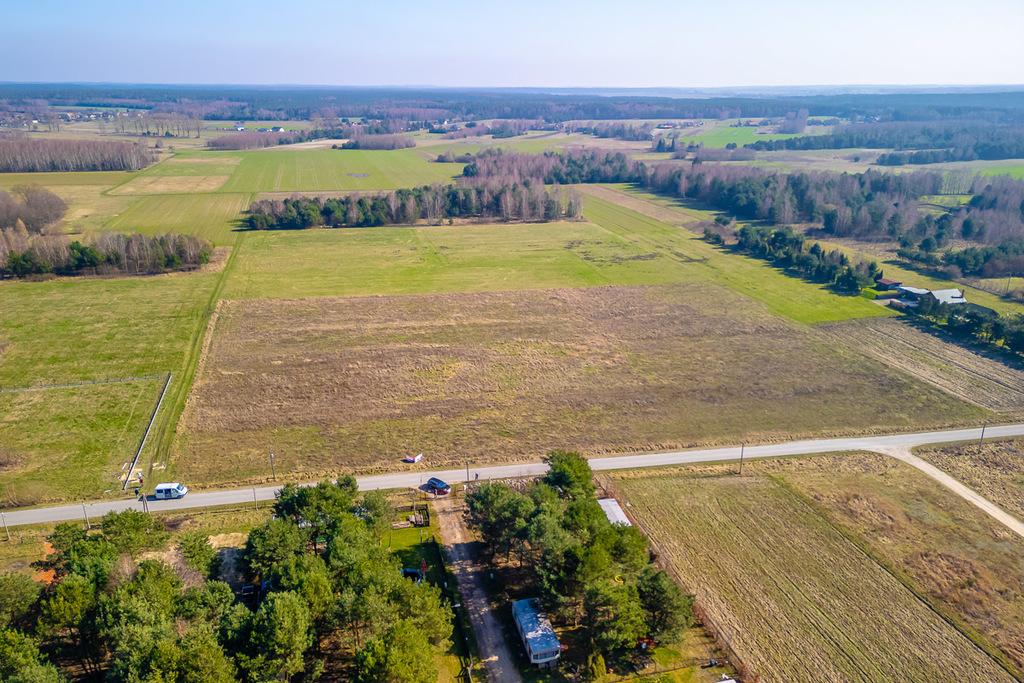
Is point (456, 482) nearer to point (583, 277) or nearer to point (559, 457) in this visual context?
point (559, 457)

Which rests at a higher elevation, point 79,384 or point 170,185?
point 170,185

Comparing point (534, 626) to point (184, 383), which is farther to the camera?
point (184, 383)

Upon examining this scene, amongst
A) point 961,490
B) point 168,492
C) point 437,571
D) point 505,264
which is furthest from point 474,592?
point 505,264

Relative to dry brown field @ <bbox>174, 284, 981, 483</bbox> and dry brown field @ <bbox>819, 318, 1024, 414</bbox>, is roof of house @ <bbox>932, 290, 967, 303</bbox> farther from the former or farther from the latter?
dry brown field @ <bbox>174, 284, 981, 483</bbox>

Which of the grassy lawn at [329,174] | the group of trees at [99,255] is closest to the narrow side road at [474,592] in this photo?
the group of trees at [99,255]

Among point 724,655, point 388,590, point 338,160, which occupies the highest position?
point 338,160

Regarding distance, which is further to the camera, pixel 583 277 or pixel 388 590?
pixel 583 277

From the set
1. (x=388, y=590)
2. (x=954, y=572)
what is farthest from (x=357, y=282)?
(x=954, y=572)

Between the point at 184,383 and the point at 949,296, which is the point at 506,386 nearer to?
the point at 184,383
